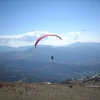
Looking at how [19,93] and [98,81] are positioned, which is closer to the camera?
[19,93]

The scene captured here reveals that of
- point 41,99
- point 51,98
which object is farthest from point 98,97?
point 41,99

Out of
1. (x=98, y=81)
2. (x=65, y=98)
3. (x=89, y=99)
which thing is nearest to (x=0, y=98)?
(x=65, y=98)

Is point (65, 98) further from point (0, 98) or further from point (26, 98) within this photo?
point (0, 98)

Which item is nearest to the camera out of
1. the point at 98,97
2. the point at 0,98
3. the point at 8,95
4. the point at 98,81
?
the point at 0,98

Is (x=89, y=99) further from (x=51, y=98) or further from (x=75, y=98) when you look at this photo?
(x=51, y=98)

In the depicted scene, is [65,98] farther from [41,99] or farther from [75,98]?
[41,99]

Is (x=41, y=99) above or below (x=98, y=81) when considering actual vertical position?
above

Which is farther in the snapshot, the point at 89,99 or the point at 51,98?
the point at 89,99

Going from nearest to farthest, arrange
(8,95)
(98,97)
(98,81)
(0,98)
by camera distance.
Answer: (0,98)
(8,95)
(98,97)
(98,81)
